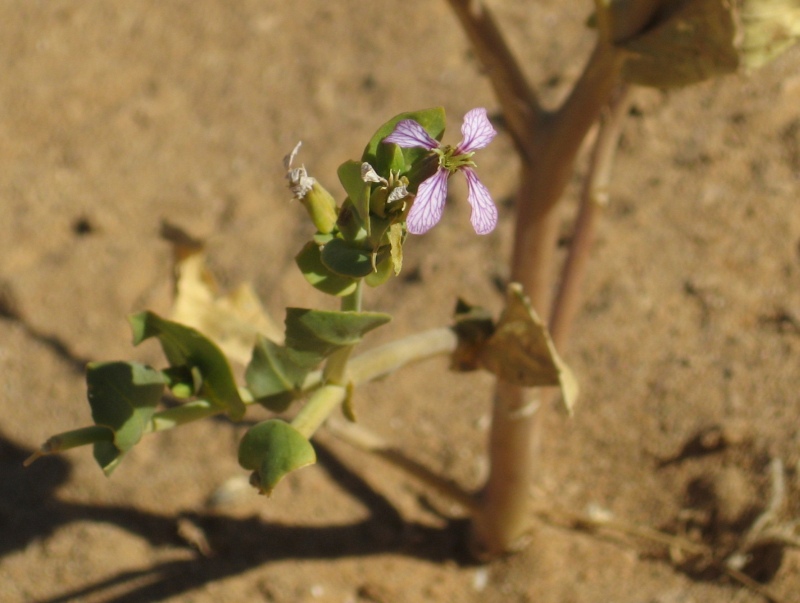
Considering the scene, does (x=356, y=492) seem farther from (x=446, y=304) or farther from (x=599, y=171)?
(x=599, y=171)

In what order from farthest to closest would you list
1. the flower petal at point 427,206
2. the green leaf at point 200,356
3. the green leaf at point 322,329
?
1. the green leaf at point 200,356
2. the green leaf at point 322,329
3. the flower petal at point 427,206

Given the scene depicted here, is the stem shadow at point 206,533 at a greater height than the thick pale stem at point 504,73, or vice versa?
the thick pale stem at point 504,73

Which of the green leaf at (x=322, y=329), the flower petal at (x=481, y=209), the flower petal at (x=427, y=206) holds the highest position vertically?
the flower petal at (x=427, y=206)

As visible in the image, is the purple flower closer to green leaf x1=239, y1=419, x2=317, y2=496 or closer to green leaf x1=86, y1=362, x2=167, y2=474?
green leaf x1=239, y1=419, x2=317, y2=496

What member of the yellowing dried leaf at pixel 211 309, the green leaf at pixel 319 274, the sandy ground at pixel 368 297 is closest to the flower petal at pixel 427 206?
the green leaf at pixel 319 274

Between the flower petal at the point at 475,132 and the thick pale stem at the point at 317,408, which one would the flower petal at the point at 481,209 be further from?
the thick pale stem at the point at 317,408

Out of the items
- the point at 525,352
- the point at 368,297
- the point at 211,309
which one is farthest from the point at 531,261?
the point at 368,297
